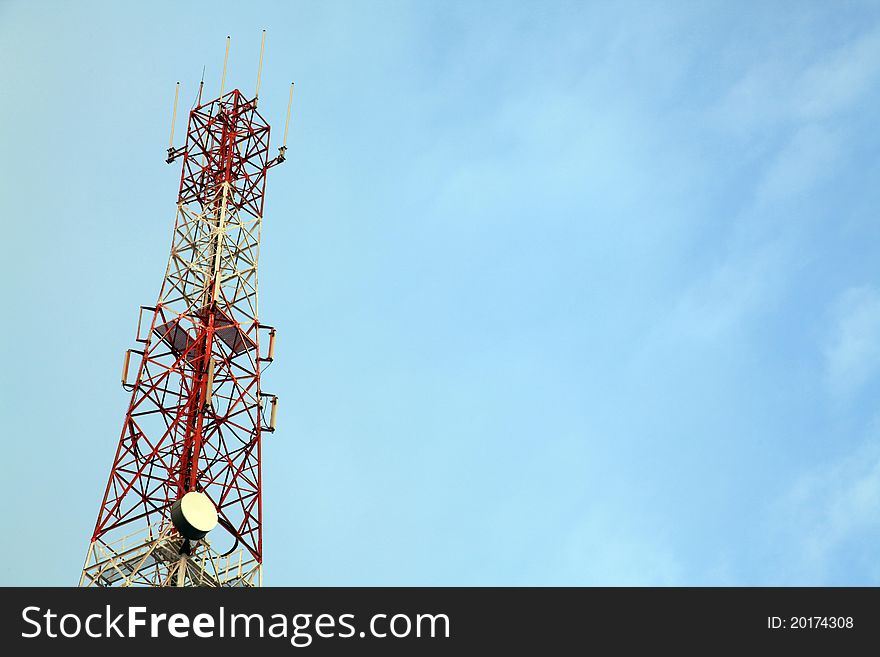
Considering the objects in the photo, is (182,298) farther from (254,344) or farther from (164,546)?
(164,546)

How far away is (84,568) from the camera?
45062mm

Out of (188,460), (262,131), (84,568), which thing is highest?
(262,131)
